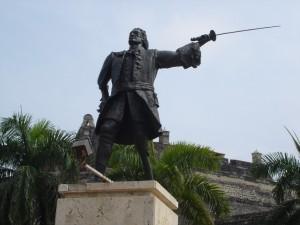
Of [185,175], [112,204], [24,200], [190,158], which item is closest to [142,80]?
[112,204]

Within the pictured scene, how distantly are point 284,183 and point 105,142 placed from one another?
908cm

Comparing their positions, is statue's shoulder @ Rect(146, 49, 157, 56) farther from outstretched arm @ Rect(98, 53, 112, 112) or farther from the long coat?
outstretched arm @ Rect(98, 53, 112, 112)

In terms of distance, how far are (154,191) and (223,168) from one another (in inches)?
980

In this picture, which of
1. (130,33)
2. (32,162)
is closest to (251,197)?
(32,162)

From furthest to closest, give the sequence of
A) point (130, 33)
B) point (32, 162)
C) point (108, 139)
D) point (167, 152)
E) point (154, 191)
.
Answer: point (167, 152) → point (32, 162) → point (130, 33) → point (108, 139) → point (154, 191)

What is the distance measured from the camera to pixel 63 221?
636 centimetres

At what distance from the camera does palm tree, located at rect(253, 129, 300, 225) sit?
14258 millimetres

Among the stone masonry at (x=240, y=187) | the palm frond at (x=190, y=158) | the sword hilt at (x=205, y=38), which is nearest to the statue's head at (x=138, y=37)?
the sword hilt at (x=205, y=38)

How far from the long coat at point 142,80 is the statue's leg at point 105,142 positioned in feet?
0.28

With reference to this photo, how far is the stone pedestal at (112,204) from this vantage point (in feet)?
20.2

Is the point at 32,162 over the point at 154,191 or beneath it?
over

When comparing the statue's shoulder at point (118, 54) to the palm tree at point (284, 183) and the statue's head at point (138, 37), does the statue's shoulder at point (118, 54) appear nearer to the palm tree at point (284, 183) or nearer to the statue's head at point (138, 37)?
the statue's head at point (138, 37)

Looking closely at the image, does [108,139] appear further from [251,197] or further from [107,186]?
[251,197]

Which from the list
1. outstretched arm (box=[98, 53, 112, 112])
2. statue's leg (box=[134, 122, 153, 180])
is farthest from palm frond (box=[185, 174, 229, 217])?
statue's leg (box=[134, 122, 153, 180])
